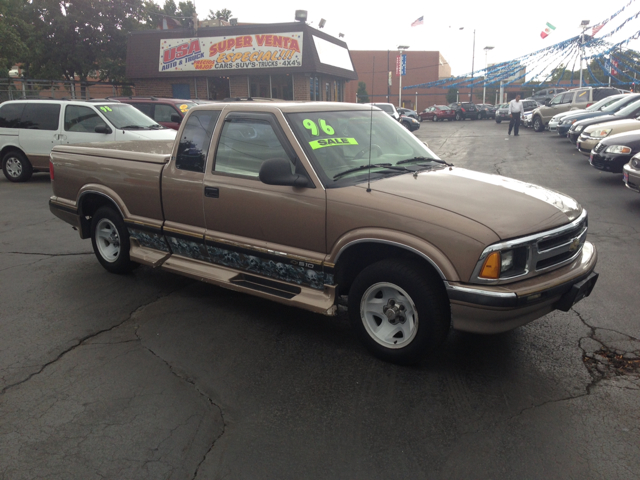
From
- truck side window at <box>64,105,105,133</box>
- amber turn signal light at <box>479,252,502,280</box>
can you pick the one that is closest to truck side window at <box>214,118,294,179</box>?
amber turn signal light at <box>479,252,502,280</box>

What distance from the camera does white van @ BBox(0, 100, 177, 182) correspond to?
1166 cm

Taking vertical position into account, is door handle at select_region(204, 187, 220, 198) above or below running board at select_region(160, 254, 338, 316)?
above

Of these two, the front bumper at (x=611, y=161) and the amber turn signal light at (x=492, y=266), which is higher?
the front bumper at (x=611, y=161)

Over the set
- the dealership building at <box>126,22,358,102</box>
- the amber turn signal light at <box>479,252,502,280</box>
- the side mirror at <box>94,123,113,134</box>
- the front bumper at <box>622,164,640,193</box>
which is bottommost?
the amber turn signal light at <box>479,252,502,280</box>

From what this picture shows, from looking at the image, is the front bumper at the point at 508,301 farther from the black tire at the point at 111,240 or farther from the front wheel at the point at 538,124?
the front wheel at the point at 538,124

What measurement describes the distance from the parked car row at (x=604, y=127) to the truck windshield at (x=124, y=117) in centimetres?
976

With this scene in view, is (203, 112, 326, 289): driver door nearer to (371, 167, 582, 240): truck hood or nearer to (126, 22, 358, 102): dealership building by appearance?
(371, 167, 582, 240): truck hood

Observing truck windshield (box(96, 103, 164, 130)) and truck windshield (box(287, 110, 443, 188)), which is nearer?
truck windshield (box(287, 110, 443, 188))

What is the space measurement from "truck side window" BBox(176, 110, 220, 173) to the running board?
0.90 meters

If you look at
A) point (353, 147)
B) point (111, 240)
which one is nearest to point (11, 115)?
point (111, 240)

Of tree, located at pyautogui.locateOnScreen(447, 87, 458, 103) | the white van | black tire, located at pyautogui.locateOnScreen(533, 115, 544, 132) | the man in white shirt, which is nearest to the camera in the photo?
the white van

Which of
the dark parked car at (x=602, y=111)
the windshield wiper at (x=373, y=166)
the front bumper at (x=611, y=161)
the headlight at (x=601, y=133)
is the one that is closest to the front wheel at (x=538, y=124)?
the dark parked car at (x=602, y=111)

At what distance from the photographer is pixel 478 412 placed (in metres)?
3.23

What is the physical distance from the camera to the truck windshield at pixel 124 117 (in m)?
11.7
